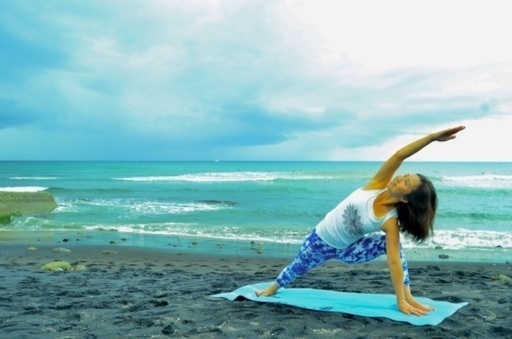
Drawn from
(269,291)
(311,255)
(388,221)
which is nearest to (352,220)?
(388,221)

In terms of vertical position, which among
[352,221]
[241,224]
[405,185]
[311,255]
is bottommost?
[241,224]

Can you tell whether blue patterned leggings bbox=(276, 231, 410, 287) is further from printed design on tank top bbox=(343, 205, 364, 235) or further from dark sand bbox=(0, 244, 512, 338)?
dark sand bbox=(0, 244, 512, 338)

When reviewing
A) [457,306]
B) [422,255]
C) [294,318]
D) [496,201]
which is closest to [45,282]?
[294,318]

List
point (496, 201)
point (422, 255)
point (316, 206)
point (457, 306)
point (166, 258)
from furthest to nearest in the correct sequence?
point (496, 201) → point (316, 206) → point (422, 255) → point (166, 258) → point (457, 306)

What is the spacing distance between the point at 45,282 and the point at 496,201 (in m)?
25.7

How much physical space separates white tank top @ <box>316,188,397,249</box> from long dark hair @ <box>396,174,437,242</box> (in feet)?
0.36

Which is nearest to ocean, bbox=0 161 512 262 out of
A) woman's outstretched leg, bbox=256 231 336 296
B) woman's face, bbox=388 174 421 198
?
woman's outstretched leg, bbox=256 231 336 296

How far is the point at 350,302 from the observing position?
516 cm

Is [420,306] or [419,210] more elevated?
[419,210]

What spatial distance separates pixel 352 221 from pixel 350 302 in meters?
1.10

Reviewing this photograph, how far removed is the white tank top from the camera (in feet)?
14.7

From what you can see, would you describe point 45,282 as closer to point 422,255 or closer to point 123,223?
point 422,255

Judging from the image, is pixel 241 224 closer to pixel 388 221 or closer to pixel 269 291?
pixel 269 291

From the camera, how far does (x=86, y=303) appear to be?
522 cm
